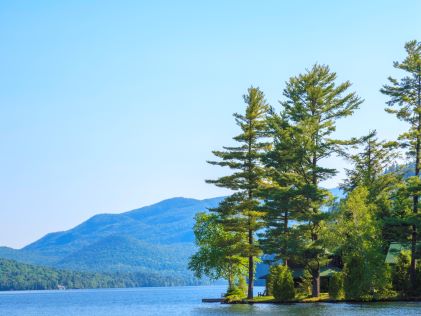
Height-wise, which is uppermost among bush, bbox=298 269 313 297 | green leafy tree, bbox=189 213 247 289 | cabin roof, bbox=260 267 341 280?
green leafy tree, bbox=189 213 247 289

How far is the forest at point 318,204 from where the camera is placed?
6194 centimetres

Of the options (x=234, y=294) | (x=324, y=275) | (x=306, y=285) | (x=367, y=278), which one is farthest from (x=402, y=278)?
(x=234, y=294)

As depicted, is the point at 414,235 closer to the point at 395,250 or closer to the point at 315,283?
the point at 395,250

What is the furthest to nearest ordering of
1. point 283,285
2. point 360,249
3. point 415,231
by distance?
point 283,285 → point 415,231 → point 360,249

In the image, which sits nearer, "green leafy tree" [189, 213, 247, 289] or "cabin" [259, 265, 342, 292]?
"cabin" [259, 265, 342, 292]

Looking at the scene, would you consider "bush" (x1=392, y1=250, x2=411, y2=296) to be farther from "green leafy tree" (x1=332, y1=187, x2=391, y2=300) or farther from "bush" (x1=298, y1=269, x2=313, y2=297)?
"bush" (x1=298, y1=269, x2=313, y2=297)

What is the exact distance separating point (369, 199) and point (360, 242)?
12.3 metres

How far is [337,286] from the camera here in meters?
63.5

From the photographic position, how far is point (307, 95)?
6994 cm

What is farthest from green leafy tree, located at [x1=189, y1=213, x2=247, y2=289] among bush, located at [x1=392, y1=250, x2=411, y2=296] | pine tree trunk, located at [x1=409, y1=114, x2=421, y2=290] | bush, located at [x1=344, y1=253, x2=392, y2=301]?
pine tree trunk, located at [x1=409, y1=114, x2=421, y2=290]

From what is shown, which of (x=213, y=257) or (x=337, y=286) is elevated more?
(x=213, y=257)

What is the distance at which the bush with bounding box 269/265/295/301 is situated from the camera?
6662 cm

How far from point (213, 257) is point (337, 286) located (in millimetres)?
23050

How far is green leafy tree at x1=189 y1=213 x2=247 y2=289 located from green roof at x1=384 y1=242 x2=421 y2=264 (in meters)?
16.0
